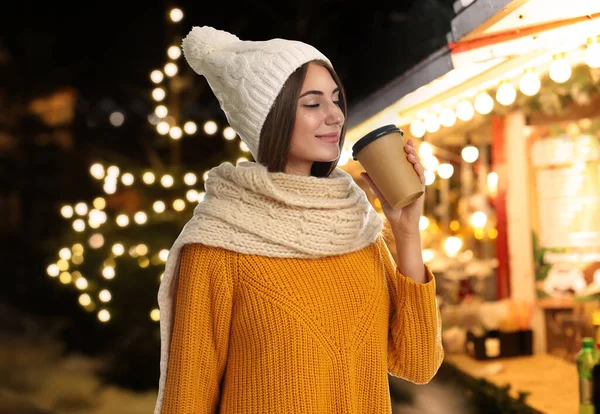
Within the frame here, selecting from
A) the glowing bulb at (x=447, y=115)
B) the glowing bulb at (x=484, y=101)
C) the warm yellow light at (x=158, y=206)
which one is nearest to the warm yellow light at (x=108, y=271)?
the warm yellow light at (x=158, y=206)

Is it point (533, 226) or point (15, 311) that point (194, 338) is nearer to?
point (533, 226)

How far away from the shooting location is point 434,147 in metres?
4.01

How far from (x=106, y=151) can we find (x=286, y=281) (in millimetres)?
3921

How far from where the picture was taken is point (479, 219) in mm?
4012

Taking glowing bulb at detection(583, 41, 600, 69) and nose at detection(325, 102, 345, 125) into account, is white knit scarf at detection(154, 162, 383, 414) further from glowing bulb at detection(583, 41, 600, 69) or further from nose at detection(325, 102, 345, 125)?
glowing bulb at detection(583, 41, 600, 69)

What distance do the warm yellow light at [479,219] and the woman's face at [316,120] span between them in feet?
9.03

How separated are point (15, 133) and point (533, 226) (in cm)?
490

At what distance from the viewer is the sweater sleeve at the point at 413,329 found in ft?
4.57

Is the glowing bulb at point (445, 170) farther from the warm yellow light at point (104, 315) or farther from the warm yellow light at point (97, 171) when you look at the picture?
the warm yellow light at point (104, 315)

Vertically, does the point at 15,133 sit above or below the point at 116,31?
below

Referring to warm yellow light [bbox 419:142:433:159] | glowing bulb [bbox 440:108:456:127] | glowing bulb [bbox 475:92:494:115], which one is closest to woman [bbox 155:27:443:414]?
glowing bulb [bbox 475:92:494:115]

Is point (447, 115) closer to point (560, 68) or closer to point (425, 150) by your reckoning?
point (425, 150)

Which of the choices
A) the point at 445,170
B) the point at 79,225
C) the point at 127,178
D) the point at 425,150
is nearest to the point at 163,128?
the point at 127,178

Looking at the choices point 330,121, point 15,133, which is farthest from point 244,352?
point 15,133
